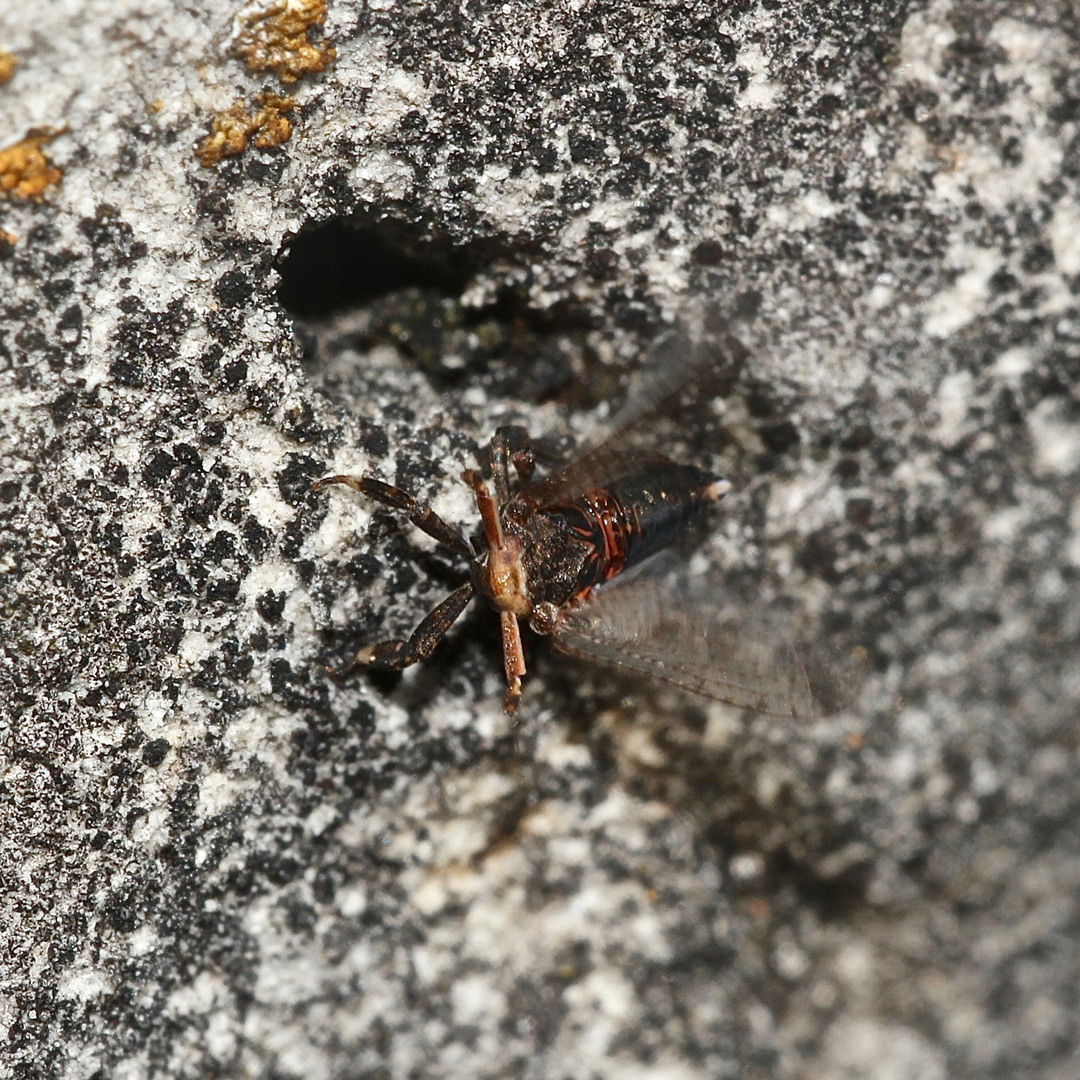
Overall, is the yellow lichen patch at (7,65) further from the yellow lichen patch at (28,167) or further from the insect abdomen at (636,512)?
the insect abdomen at (636,512)

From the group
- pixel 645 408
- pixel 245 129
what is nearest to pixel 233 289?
pixel 245 129

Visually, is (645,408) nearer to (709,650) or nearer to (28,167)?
(709,650)

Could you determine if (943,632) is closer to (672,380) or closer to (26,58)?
(672,380)

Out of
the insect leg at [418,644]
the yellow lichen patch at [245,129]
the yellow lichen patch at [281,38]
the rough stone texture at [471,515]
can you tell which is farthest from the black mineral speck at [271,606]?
the yellow lichen patch at [281,38]

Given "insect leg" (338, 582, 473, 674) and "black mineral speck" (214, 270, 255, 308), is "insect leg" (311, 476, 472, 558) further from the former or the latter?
"black mineral speck" (214, 270, 255, 308)

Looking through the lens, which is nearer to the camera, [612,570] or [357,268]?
[357,268]

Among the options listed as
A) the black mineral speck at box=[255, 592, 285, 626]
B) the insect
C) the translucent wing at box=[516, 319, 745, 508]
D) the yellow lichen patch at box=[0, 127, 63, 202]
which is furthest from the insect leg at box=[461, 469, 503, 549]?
the yellow lichen patch at box=[0, 127, 63, 202]
